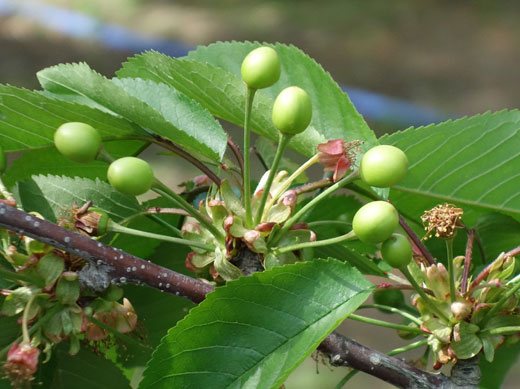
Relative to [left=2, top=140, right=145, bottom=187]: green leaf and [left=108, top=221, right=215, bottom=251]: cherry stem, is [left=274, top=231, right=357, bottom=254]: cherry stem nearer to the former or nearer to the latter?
[left=108, top=221, right=215, bottom=251]: cherry stem

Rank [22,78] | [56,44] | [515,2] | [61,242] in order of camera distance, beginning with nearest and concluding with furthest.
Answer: [61,242] → [22,78] → [56,44] → [515,2]

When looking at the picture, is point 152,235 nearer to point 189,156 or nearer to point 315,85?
point 189,156

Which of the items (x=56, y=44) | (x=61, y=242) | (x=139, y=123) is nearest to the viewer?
(x=61, y=242)

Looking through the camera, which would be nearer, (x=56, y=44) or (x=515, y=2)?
(x=56, y=44)

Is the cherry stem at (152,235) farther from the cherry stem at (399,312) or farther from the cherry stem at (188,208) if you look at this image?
the cherry stem at (399,312)

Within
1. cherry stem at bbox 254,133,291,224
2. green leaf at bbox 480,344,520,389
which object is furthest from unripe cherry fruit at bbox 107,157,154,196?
green leaf at bbox 480,344,520,389

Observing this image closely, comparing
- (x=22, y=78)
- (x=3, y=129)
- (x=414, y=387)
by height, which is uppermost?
A: (x=3, y=129)

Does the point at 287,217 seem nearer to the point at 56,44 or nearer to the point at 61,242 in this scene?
the point at 61,242

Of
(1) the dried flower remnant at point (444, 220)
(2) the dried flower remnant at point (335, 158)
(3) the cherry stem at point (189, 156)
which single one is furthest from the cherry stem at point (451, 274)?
(3) the cherry stem at point (189, 156)

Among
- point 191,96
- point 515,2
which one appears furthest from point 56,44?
point 191,96
